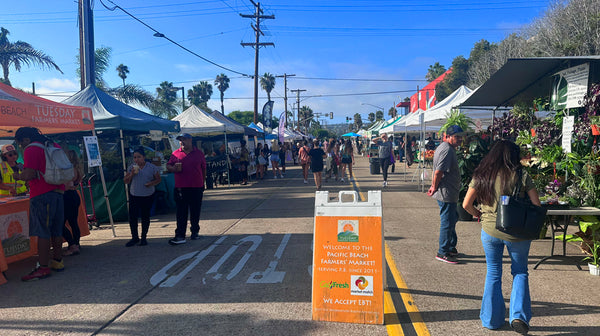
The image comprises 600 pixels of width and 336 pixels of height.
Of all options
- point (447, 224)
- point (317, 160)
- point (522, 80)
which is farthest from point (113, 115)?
point (522, 80)

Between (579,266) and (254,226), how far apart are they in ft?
18.0

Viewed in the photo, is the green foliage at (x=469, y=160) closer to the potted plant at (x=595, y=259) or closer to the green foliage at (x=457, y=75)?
the potted plant at (x=595, y=259)

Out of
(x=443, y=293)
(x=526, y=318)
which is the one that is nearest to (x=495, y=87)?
(x=443, y=293)

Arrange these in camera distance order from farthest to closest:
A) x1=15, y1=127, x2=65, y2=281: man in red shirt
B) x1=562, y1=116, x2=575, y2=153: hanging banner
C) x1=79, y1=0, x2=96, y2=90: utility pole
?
1. x1=79, y1=0, x2=96, y2=90: utility pole
2. x1=562, y1=116, x2=575, y2=153: hanging banner
3. x1=15, y1=127, x2=65, y2=281: man in red shirt

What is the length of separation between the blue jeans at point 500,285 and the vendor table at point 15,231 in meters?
5.94

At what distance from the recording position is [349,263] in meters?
3.62

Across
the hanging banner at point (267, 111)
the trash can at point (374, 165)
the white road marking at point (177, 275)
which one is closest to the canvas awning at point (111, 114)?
the white road marking at point (177, 275)

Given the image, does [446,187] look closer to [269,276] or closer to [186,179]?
[269,276]

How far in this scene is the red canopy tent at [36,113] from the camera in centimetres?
538

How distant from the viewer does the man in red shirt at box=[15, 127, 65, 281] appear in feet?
16.9

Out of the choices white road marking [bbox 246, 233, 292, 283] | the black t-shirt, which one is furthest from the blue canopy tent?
the black t-shirt

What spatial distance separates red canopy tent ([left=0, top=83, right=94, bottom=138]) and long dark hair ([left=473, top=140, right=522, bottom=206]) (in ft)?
19.3

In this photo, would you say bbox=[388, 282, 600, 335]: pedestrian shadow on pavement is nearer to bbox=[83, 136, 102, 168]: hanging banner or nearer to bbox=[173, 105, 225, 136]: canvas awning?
bbox=[83, 136, 102, 168]: hanging banner

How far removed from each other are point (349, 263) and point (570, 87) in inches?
210
